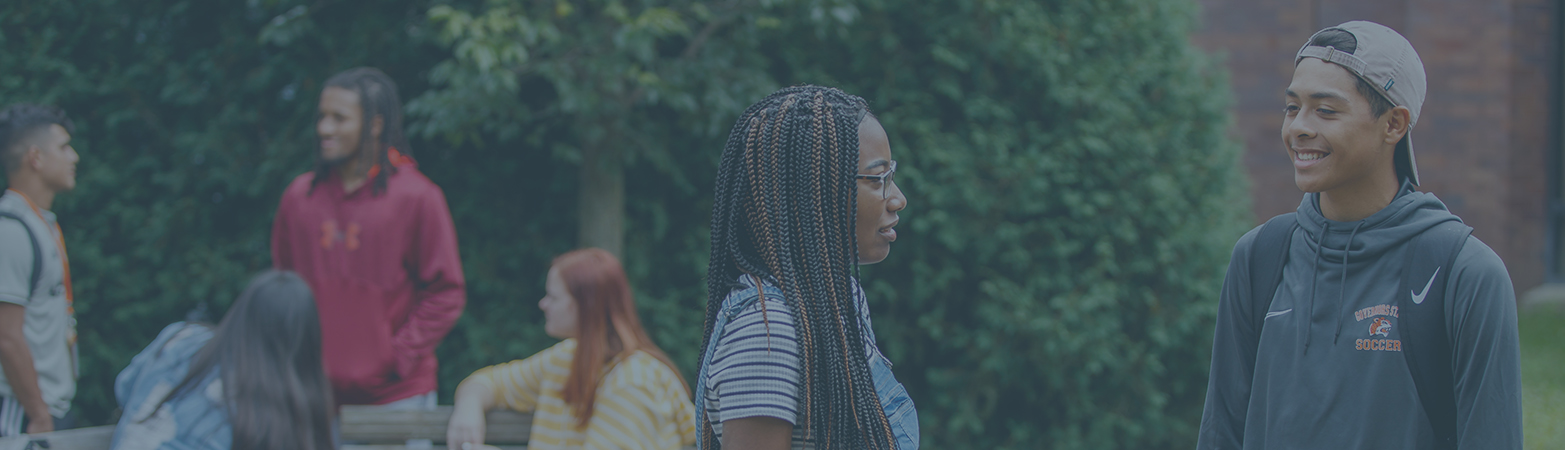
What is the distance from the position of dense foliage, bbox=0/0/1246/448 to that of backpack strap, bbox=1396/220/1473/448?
107 inches

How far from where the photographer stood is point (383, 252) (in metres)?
3.88

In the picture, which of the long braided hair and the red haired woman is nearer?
the long braided hair

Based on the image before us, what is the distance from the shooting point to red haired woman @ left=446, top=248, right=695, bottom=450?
10.5ft

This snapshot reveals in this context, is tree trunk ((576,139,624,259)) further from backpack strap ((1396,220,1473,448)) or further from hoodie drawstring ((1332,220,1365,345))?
backpack strap ((1396,220,1473,448))

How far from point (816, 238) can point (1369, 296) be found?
1.06 meters

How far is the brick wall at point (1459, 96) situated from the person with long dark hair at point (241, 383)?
557 centimetres

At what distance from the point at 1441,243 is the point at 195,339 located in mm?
3022

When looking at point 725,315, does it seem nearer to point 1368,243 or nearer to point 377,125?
point 1368,243

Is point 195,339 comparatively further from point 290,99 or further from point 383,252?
point 290,99

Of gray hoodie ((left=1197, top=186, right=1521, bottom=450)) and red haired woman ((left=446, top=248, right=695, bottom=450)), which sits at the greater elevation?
gray hoodie ((left=1197, top=186, right=1521, bottom=450))

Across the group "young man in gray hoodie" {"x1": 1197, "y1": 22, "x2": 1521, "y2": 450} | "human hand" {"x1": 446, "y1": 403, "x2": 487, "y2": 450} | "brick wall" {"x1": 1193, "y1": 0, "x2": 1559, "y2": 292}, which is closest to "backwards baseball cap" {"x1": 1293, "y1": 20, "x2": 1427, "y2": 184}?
"young man in gray hoodie" {"x1": 1197, "y1": 22, "x2": 1521, "y2": 450}

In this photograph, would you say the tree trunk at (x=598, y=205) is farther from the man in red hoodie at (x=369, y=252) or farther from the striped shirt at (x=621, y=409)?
the striped shirt at (x=621, y=409)

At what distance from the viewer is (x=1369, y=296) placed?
6.61 ft

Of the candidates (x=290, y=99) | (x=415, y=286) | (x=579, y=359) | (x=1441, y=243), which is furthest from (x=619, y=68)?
(x=1441, y=243)
